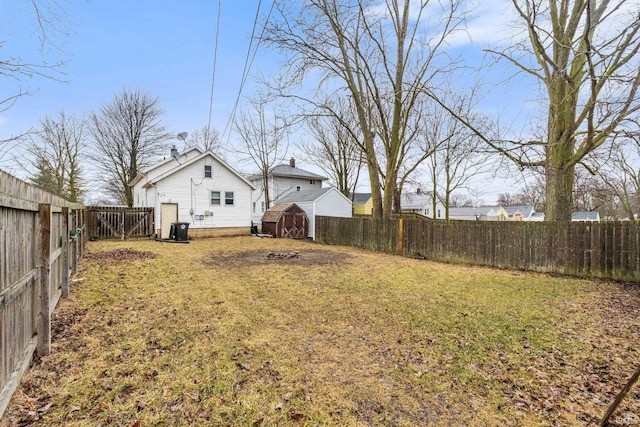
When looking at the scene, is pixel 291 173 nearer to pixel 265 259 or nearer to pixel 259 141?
pixel 259 141

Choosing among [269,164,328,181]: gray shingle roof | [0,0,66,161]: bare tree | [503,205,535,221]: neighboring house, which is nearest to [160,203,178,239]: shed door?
[269,164,328,181]: gray shingle roof

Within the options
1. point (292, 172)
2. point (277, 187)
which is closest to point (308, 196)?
point (277, 187)

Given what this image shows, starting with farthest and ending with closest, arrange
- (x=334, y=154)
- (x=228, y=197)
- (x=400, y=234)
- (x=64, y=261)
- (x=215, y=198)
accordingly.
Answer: (x=334, y=154) → (x=228, y=197) → (x=215, y=198) → (x=400, y=234) → (x=64, y=261)

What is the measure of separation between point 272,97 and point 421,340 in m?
12.1

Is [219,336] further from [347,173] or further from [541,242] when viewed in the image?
[347,173]

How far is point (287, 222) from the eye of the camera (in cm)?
1919

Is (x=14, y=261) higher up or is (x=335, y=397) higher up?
(x=14, y=261)

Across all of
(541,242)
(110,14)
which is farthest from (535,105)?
(110,14)

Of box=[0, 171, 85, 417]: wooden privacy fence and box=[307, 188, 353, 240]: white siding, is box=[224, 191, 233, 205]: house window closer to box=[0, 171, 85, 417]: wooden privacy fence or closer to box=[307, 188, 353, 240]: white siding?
box=[307, 188, 353, 240]: white siding

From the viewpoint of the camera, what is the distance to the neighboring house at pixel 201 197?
16641 mm

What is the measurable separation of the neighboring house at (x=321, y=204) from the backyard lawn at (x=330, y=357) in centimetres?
1328

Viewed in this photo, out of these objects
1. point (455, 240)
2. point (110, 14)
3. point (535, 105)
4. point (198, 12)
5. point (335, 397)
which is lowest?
point (335, 397)

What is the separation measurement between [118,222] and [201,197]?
14.1 feet

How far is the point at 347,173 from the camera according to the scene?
28.6m
